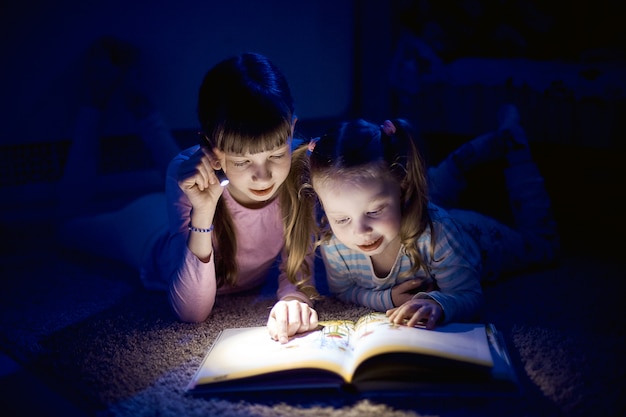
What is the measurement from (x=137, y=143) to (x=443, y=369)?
129cm

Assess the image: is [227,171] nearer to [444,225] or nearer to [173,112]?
[444,225]

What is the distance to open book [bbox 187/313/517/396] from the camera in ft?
2.49

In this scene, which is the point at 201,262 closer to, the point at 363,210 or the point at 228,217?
the point at 228,217

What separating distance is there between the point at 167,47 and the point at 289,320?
1055 mm

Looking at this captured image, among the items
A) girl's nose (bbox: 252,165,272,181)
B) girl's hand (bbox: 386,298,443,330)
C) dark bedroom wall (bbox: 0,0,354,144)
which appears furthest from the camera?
dark bedroom wall (bbox: 0,0,354,144)

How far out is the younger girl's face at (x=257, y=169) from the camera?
97 centimetres

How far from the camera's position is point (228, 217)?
111 cm

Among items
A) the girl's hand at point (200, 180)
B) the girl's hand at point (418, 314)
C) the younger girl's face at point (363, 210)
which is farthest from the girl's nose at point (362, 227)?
the girl's hand at point (200, 180)

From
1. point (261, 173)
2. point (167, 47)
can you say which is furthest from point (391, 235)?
point (167, 47)

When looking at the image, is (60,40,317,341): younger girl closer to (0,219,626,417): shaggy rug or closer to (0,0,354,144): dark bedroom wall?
(0,219,626,417): shaggy rug

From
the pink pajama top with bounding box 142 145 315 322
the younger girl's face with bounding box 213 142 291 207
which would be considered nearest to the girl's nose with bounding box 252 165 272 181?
the younger girl's face with bounding box 213 142 291 207

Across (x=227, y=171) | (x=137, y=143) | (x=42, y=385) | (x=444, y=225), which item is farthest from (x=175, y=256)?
(x=137, y=143)

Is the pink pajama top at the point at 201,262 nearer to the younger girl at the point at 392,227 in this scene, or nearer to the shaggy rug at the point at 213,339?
the shaggy rug at the point at 213,339

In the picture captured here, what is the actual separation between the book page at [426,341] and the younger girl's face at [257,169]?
0.29m
